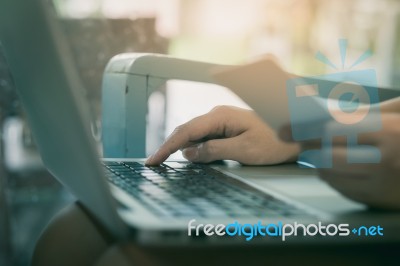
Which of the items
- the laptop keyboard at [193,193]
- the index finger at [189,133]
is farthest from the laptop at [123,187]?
the index finger at [189,133]

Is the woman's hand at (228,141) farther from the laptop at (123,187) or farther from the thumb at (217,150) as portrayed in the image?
the laptop at (123,187)

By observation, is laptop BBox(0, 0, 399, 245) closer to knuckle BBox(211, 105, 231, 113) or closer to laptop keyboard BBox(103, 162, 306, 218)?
laptop keyboard BBox(103, 162, 306, 218)

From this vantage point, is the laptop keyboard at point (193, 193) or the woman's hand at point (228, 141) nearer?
the laptop keyboard at point (193, 193)

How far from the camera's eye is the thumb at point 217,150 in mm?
692

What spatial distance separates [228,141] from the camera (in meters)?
0.70

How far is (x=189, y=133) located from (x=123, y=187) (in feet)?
0.72

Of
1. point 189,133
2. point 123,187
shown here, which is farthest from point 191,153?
point 123,187

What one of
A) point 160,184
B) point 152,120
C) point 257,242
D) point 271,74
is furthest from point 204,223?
point 152,120

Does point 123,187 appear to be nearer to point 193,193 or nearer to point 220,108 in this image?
point 193,193

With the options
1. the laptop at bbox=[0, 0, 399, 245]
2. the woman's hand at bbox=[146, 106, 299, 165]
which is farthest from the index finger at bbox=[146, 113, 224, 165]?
the laptop at bbox=[0, 0, 399, 245]

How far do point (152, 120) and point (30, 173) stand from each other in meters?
1.01

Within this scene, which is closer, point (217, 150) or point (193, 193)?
point (193, 193)

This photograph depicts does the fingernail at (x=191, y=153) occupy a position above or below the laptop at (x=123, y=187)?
below

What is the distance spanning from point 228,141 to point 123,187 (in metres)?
0.23
